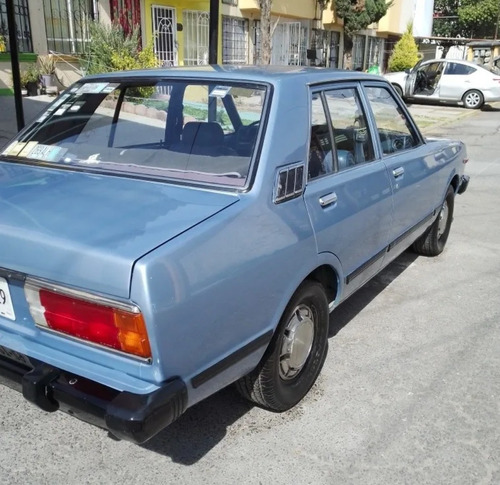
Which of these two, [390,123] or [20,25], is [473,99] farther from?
[390,123]

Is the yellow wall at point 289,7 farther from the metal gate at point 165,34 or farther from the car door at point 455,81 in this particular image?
the car door at point 455,81

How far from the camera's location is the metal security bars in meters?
16.4

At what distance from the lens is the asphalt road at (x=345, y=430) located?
96.5 inches

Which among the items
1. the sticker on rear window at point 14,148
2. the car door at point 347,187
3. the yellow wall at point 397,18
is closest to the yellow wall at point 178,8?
the sticker on rear window at point 14,148

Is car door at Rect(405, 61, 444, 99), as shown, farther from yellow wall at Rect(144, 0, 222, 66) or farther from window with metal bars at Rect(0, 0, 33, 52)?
window with metal bars at Rect(0, 0, 33, 52)

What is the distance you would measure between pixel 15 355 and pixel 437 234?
13.2ft

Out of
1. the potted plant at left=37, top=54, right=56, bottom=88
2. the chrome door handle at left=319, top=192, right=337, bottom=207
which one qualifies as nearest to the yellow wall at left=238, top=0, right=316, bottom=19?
the potted plant at left=37, top=54, right=56, bottom=88

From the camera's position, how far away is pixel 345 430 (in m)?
2.74

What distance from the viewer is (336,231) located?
2.88 meters

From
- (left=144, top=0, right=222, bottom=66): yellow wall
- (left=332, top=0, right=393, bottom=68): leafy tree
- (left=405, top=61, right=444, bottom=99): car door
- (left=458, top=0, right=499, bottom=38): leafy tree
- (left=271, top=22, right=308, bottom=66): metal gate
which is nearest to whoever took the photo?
(left=144, top=0, right=222, bottom=66): yellow wall

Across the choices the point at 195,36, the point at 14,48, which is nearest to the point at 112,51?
the point at 195,36

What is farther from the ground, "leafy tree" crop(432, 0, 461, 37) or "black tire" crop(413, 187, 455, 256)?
"leafy tree" crop(432, 0, 461, 37)

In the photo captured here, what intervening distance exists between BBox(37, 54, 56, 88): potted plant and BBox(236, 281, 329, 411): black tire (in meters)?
11.2

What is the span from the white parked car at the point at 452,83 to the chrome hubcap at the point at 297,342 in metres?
17.5
